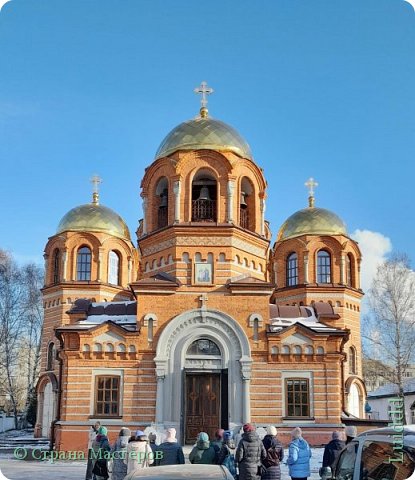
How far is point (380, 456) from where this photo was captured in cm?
757

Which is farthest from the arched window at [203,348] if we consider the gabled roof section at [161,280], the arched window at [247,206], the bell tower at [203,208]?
the arched window at [247,206]

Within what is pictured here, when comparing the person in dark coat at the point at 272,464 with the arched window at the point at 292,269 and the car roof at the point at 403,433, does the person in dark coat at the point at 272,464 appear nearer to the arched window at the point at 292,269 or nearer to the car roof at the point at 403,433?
the car roof at the point at 403,433

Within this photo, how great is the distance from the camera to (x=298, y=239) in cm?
3072

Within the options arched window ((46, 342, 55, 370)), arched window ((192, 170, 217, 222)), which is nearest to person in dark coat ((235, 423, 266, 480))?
arched window ((192, 170, 217, 222))

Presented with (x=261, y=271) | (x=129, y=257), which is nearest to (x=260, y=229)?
(x=261, y=271)

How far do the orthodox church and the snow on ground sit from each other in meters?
1.59

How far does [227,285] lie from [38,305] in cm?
1886

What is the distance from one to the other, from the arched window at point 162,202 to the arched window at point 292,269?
34.3 feet

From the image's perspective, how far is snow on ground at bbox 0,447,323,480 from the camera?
14.4m

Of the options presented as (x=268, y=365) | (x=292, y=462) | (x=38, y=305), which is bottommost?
(x=292, y=462)

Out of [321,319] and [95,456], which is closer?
[95,456]

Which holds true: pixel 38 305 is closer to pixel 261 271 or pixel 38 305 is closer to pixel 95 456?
pixel 261 271

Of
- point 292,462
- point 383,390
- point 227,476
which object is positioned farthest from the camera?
point 383,390

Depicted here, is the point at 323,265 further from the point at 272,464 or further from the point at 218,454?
the point at 218,454
